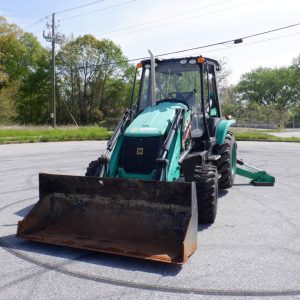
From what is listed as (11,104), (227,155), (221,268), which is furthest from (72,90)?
(221,268)

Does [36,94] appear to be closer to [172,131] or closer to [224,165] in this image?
[224,165]

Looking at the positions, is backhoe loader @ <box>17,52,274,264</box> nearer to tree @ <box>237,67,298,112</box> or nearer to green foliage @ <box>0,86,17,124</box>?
green foliage @ <box>0,86,17,124</box>

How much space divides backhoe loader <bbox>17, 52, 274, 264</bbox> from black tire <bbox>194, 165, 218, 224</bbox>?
14mm

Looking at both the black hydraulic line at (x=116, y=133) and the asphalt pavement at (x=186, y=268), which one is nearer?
the asphalt pavement at (x=186, y=268)

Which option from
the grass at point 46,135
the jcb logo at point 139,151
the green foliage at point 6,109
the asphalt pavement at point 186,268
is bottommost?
the asphalt pavement at point 186,268

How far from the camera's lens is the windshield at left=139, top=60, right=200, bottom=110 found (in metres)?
7.56

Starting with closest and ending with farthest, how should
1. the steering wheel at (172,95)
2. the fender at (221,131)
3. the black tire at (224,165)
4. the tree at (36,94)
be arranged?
the steering wheel at (172,95) → the black tire at (224,165) → the fender at (221,131) → the tree at (36,94)

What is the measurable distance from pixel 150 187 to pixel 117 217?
2.01 ft

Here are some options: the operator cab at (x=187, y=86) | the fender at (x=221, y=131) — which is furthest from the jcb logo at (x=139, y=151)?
the fender at (x=221, y=131)

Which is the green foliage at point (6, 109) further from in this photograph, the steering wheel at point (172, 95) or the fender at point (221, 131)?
the steering wheel at point (172, 95)

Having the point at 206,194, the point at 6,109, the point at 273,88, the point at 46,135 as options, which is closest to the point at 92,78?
the point at 6,109

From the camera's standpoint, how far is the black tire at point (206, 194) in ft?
19.1

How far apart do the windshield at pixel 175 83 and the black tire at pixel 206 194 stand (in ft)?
6.24

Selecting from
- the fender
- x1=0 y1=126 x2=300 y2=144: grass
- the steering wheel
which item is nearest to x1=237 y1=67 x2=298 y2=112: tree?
x1=0 y1=126 x2=300 y2=144: grass
